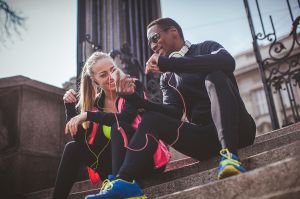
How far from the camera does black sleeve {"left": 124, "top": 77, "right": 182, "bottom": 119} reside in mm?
2641

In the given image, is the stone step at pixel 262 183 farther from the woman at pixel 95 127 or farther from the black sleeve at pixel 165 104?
the black sleeve at pixel 165 104

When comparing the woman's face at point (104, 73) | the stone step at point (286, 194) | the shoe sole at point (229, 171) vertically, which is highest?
the woman's face at point (104, 73)

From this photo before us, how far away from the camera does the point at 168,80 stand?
10.1 ft

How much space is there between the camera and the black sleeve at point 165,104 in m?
2.64

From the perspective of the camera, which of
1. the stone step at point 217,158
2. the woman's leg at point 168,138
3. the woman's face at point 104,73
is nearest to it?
the woman's leg at point 168,138

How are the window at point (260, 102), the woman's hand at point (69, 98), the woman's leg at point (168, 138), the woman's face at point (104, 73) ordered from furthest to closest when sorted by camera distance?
the window at point (260, 102)
the woman's face at point (104, 73)
the woman's hand at point (69, 98)
the woman's leg at point (168, 138)

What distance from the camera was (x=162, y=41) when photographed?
2.98 m

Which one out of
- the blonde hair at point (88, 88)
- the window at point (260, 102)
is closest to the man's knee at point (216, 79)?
the blonde hair at point (88, 88)

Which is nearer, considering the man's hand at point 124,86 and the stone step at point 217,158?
the stone step at point 217,158

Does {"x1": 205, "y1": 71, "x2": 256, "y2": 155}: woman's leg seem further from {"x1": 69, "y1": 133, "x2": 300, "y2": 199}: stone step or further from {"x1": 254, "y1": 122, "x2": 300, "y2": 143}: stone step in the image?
{"x1": 254, "y1": 122, "x2": 300, "y2": 143}: stone step

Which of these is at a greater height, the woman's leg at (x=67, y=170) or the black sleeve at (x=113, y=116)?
the black sleeve at (x=113, y=116)

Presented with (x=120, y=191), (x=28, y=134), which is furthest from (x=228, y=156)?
(x=28, y=134)

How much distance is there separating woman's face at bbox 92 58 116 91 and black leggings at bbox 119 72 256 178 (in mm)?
862

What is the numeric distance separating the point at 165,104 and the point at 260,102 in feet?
77.7
